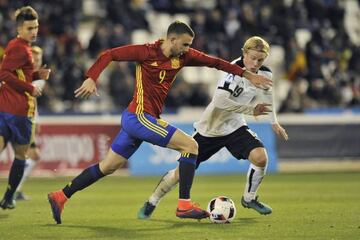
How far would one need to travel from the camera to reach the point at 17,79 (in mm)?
10398

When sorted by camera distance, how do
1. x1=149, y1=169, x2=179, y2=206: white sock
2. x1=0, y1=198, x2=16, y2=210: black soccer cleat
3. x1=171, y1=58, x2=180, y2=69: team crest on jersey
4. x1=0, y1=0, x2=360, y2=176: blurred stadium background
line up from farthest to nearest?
x1=0, y1=0, x2=360, y2=176: blurred stadium background → x1=0, y1=198, x2=16, y2=210: black soccer cleat → x1=149, y1=169, x2=179, y2=206: white sock → x1=171, y1=58, x2=180, y2=69: team crest on jersey

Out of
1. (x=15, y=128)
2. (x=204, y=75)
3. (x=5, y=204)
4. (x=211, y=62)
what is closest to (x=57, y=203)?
(x=15, y=128)

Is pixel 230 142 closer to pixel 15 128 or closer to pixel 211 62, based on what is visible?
pixel 211 62

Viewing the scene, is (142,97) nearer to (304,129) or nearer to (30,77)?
(30,77)

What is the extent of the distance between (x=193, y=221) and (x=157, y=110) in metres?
1.32

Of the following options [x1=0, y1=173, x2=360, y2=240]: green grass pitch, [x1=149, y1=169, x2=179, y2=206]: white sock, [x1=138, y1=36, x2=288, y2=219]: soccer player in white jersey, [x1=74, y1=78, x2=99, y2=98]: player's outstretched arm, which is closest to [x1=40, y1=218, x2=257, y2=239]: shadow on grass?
[x1=0, y1=173, x2=360, y2=240]: green grass pitch

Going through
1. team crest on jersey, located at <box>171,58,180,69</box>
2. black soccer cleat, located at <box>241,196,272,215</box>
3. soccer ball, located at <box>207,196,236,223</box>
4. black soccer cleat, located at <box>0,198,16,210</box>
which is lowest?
black soccer cleat, located at <box>0,198,16,210</box>

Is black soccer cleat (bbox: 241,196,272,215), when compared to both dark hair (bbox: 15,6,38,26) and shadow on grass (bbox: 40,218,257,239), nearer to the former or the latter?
shadow on grass (bbox: 40,218,257,239)

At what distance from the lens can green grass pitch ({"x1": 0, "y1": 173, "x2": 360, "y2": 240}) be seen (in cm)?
863

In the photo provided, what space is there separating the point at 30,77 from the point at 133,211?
210cm

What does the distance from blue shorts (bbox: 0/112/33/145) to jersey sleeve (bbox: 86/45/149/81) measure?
7.15ft

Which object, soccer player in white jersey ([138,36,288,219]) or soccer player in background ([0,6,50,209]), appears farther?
soccer player in background ([0,6,50,209])

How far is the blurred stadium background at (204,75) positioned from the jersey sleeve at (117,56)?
967cm

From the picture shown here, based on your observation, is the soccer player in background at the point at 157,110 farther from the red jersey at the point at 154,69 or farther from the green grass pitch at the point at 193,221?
the green grass pitch at the point at 193,221
